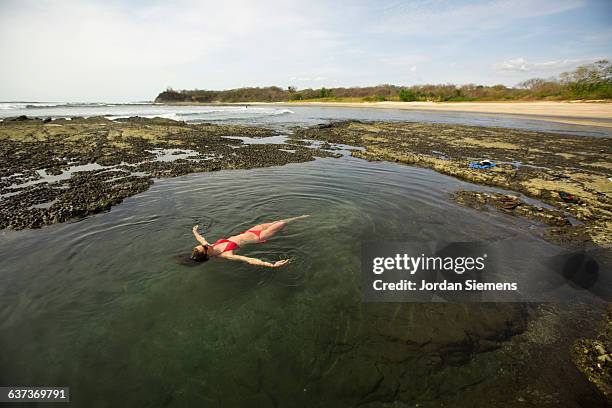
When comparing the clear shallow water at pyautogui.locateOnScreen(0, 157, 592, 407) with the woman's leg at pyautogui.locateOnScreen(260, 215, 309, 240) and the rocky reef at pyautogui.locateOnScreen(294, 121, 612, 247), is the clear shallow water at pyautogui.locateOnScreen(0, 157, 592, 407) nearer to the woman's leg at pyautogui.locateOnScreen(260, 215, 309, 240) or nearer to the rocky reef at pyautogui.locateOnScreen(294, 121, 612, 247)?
the woman's leg at pyautogui.locateOnScreen(260, 215, 309, 240)

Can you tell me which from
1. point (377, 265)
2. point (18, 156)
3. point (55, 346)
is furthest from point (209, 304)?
point (18, 156)

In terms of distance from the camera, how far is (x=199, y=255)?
22.7 feet

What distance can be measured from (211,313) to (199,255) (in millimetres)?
1898

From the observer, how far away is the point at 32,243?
7.64 meters

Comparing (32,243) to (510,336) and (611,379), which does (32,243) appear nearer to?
(510,336)

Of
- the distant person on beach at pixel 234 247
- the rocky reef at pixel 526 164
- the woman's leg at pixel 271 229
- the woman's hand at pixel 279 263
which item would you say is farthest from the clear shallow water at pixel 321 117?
the woman's hand at pixel 279 263

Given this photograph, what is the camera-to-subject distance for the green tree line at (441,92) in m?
59.0

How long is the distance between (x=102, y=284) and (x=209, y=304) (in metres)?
2.73

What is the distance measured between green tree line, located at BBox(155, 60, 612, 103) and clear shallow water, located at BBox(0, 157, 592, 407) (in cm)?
7927

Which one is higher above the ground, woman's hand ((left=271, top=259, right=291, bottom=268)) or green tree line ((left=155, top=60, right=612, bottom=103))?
Answer: green tree line ((left=155, top=60, right=612, bottom=103))

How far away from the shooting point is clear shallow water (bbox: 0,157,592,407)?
414cm

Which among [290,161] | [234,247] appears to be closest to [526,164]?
[290,161]

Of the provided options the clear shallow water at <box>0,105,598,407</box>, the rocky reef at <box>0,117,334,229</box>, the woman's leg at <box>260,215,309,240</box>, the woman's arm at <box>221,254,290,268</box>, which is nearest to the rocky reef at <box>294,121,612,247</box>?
the clear shallow water at <box>0,105,598,407</box>

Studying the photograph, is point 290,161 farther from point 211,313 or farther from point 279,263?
point 211,313
